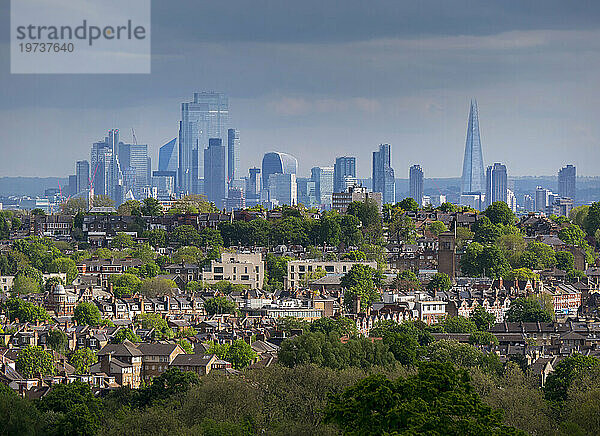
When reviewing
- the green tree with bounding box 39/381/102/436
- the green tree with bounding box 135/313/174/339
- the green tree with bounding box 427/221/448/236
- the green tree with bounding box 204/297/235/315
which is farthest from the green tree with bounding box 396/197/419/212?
the green tree with bounding box 39/381/102/436

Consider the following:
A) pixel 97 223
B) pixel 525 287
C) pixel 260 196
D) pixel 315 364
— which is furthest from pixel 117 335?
pixel 260 196

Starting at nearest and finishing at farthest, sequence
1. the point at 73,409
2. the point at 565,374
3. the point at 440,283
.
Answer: the point at 73,409 < the point at 565,374 < the point at 440,283

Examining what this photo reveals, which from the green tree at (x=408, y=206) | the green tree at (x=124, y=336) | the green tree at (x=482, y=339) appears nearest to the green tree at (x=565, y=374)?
the green tree at (x=482, y=339)

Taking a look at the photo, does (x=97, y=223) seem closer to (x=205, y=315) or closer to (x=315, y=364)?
(x=205, y=315)

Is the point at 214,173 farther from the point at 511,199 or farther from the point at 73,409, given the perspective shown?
the point at 73,409

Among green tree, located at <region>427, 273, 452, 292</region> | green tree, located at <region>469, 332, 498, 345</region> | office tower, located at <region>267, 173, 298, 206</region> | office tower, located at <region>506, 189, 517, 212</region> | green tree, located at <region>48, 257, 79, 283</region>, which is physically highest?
office tower, located at <region>267, 173, 298, 206</region>

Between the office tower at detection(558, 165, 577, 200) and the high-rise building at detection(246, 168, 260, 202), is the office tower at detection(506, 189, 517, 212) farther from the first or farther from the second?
the high-rise building at detection(246, 168, 260, 202)

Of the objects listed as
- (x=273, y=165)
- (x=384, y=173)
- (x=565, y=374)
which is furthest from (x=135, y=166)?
(x=565, y=374)

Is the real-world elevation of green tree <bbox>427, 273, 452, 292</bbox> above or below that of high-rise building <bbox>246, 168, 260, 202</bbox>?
below
